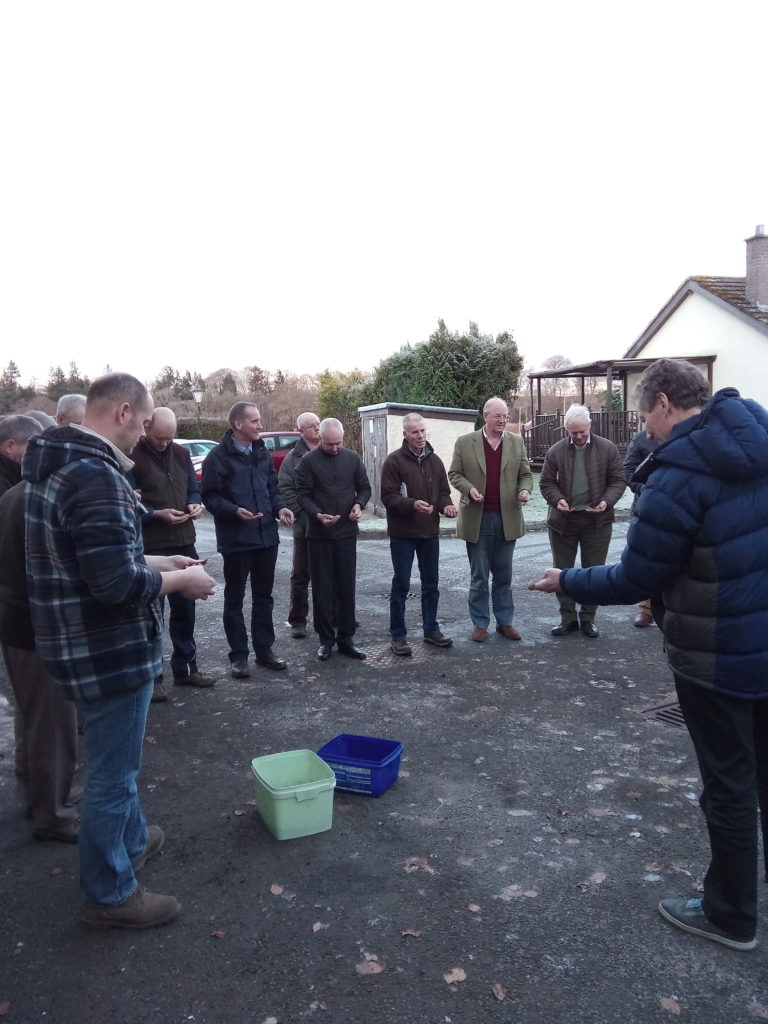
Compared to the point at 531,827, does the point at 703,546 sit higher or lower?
higher

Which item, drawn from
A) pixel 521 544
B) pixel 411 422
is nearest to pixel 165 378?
pixel 521 544

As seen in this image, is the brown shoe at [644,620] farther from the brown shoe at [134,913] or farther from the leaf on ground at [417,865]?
the brown shoe at [134,913]

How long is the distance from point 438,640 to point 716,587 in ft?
14.2

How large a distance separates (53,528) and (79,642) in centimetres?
44

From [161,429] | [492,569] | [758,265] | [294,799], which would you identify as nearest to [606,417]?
[758,265]

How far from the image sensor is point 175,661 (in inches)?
241

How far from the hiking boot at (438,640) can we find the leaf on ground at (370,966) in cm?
408

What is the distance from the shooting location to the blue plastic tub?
4121 mm

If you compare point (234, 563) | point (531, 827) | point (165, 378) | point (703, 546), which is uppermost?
point (165, 378)

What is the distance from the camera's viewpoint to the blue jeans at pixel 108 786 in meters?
2.91

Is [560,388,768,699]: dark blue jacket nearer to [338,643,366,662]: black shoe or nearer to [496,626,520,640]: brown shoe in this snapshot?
[338,643,366,662]: black shoe

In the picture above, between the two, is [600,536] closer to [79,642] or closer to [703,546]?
[703,546]

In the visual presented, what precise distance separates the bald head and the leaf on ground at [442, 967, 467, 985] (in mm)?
4237

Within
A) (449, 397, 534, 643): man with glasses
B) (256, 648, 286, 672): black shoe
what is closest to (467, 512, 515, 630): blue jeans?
(449, 397, 534, 643): man with glasses
